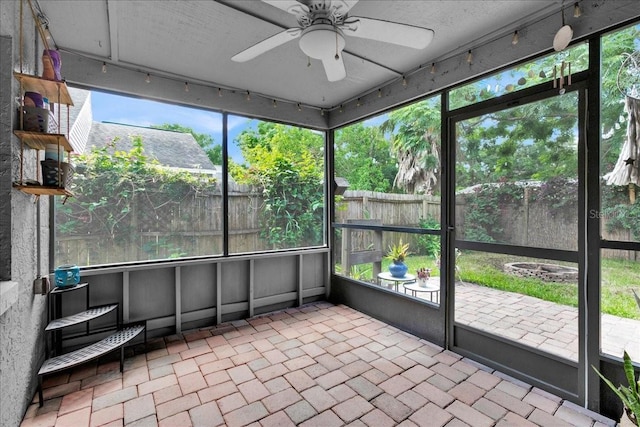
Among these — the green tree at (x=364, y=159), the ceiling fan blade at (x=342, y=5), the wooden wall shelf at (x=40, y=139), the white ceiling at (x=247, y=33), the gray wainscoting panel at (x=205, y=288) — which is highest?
the white ceiling at (x=247, y=33)

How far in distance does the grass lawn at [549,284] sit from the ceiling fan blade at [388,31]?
5.64 feet

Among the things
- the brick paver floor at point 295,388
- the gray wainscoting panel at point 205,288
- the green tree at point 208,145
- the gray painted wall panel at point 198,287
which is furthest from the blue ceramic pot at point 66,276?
the green tree at point 208,145

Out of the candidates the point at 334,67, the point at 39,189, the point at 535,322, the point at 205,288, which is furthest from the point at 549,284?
the point at 39,189

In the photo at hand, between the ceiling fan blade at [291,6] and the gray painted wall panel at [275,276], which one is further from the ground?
the ceiling fan blade at [291,6]

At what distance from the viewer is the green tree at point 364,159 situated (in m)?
3.35

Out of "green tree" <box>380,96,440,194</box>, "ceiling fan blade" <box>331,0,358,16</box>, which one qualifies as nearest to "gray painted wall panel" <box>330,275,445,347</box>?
"green tree" <box>380,96,440,194</box>

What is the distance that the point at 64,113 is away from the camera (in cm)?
244

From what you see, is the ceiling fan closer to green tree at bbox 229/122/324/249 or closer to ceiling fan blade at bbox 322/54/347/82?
ceiling fan blade at bbox 322/54/347/82

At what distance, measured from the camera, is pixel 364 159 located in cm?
364

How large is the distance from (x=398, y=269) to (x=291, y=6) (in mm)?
2591

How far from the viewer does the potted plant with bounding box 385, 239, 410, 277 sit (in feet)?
10.5

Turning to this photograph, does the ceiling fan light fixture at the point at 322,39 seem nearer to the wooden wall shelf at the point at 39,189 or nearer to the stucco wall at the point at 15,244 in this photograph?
the stucco wall at the point at 15,244

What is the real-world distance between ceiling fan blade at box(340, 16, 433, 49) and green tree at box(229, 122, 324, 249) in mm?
2073

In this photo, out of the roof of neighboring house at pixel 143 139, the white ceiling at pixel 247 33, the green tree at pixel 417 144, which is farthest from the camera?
the green tree at pixel 417 144
